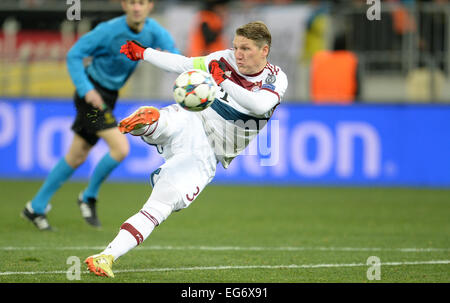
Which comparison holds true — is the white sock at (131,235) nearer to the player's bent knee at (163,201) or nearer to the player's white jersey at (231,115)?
the player's bent knee at (163,201)

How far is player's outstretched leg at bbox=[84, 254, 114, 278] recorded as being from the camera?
5.55 metres

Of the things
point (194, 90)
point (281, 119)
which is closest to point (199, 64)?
point (194, 90)

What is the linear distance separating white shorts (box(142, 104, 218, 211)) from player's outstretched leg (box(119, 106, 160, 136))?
145 millimetres

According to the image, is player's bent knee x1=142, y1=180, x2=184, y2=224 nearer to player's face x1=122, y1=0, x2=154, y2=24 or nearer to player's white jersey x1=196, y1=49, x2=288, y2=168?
player's white jersey x1=196, y1=49, x2=288, y2=168

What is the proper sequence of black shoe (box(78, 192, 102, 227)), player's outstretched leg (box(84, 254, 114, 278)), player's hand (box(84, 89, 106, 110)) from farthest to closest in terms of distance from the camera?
black shoe (box(78, 192, 102, 227)), player's hand (box(84, 89, 106, 110)), player's outstretched leg (box(84, 254, 114, 278))

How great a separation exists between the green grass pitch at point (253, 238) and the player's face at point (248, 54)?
1.59 m

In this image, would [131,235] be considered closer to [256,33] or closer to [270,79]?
[270,79]

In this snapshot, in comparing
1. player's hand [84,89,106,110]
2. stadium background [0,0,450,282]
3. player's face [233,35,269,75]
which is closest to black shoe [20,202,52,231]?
player's hand [84,89,106,110]

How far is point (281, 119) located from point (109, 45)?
19.3 ft

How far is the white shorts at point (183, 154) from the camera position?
6.01 m

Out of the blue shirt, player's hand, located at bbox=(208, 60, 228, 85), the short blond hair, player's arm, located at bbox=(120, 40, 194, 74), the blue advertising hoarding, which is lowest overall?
player's hand, located at bbox=(208, 60, 228, 85)

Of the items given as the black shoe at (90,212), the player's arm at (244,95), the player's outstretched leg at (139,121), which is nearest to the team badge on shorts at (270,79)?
the player's arm at (244,95)

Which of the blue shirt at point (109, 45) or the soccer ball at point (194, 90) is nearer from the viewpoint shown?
the soccer ball at point (194, 90)
